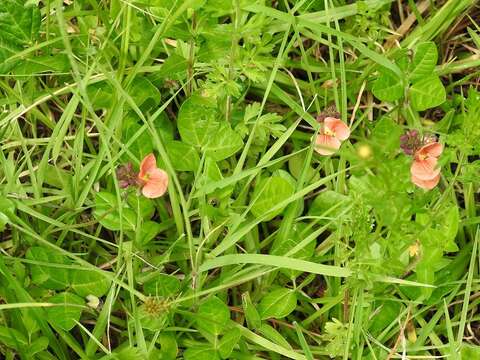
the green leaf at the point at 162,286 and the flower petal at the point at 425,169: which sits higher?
the flower petal at the point at 425,169

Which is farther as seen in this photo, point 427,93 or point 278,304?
point 427,93

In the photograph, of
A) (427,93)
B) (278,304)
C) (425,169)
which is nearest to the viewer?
(425,169)

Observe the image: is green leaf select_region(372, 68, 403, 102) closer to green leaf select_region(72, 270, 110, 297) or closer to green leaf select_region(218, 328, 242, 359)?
green leaf select_region(218, 328, 242, 359)

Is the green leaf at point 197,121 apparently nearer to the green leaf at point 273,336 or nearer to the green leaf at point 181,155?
the green leaf at point 181,155

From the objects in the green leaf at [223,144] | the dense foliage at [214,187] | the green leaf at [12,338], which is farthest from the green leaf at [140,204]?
the green leaf at [12,338]

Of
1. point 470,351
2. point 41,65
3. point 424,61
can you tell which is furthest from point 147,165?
point 470,351

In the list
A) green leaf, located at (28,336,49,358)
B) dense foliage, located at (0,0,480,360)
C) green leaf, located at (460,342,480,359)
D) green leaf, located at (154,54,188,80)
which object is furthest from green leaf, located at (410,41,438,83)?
green leaf, located at (28,336,49,358)

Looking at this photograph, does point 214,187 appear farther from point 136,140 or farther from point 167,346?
point 167,346
